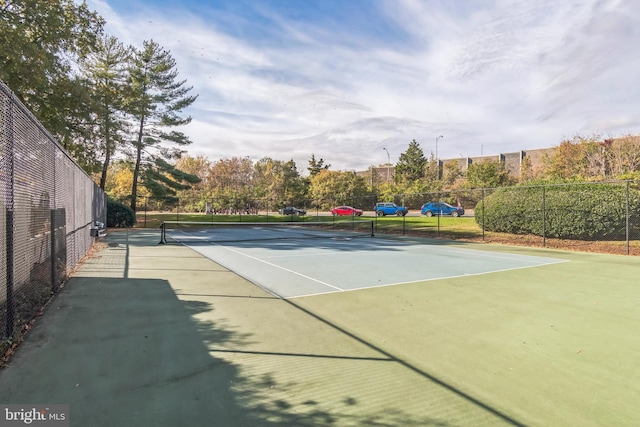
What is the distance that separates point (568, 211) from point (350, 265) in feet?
33.2

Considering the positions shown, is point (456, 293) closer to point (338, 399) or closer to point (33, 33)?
point (338, 399)

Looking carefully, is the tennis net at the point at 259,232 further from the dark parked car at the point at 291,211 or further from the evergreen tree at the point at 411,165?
the evergreen tree at the point at 411,165

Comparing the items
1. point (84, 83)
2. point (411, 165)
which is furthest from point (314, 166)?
point (84, 83)

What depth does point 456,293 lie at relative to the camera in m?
6.30

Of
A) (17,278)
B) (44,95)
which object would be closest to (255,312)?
(17,278)

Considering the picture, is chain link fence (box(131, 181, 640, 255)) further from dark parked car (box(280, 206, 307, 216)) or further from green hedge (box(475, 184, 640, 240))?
dark parked car (box(280, 206, 307, 216))

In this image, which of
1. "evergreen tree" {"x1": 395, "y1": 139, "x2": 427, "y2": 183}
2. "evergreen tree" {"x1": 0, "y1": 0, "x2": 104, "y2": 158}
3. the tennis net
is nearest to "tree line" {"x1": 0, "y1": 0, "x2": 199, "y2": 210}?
"evergreen tree" {"x1": 0, "y1": 0, "x2": 104, "y2": 158}

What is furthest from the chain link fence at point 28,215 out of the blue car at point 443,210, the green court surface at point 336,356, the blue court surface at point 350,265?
the blue car at point 443,210

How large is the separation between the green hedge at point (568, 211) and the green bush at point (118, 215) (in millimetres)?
23073

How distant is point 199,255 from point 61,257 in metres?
4.36

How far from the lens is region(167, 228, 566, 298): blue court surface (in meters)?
7.12

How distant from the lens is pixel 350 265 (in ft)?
30.8

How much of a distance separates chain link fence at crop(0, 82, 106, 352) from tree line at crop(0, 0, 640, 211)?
8.51m

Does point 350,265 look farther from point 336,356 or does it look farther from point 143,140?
point 143,140
